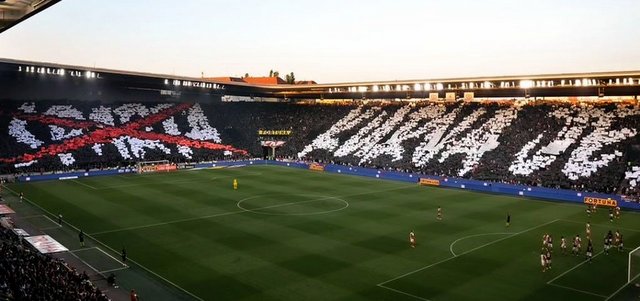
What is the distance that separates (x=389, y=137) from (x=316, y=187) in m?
21.3

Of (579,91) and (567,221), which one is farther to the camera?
(579,91)

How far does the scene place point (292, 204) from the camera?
39.4 meters

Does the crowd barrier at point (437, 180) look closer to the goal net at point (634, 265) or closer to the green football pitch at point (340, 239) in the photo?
the green football pitch at point (340, 239)

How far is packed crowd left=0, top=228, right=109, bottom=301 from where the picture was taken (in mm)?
15570

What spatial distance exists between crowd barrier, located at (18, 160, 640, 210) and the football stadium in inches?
7.6

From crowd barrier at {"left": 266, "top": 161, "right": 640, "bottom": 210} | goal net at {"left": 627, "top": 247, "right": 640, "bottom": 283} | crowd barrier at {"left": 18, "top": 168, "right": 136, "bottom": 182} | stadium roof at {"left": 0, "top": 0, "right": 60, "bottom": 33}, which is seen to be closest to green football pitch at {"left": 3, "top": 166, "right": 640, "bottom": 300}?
goal net at {"left": 627, "top": 247, "right": 640, "bottom": 283}

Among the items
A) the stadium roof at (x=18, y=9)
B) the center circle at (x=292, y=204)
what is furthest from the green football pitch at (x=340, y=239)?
the stadium roof at (x=18, y=9)

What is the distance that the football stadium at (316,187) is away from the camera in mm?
Answer: 22047

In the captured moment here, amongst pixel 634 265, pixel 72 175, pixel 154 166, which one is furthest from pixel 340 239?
pixel 72 175

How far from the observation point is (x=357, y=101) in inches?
3226

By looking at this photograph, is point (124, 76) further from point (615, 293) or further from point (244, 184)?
point (615, 293)

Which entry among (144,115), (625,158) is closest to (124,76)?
(144,115)

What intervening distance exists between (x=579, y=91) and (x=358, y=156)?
27.0 metres

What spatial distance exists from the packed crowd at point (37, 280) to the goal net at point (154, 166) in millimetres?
38818
